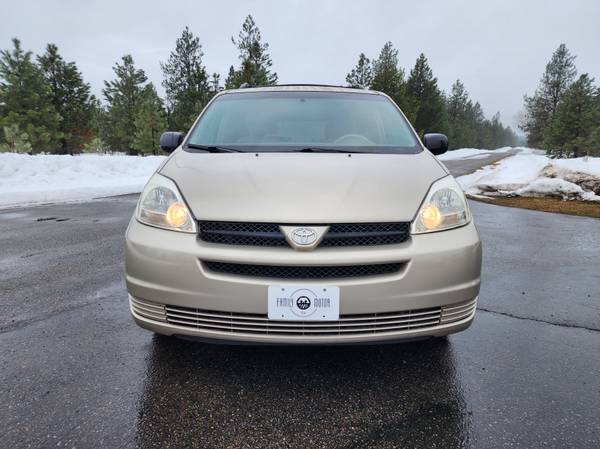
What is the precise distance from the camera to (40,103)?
3484 centimetres

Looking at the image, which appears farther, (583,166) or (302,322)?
(583,166)

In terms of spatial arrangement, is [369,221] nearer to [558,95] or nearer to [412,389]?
[412,389]

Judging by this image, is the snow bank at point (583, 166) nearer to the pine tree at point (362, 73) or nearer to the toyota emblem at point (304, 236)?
the toyota emblem at point (304, 236)

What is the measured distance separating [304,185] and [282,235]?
0.33 m

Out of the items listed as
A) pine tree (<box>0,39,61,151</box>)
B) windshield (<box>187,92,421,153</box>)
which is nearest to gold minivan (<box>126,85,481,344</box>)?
windshield (<box>187,92,421,153</box>)

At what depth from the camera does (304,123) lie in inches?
114

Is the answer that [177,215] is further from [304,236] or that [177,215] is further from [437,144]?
[437,144]

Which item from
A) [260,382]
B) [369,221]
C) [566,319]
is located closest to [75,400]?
[260,382]

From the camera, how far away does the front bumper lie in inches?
65.5

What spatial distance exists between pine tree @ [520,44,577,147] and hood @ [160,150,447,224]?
54.4 meters

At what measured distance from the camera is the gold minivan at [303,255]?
1.67 metres

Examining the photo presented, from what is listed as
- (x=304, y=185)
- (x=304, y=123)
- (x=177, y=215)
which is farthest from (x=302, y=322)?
(x=304, y=123)

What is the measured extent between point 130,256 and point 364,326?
3.82ft

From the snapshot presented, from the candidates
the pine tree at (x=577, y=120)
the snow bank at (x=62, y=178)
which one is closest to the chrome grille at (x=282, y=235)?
the snow bank at (x=62, y=178)
